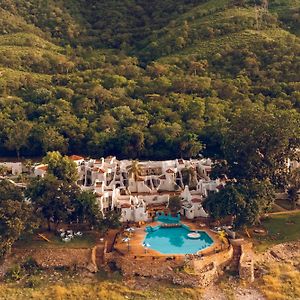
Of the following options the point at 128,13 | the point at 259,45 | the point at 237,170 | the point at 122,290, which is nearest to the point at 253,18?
the point at 259,45

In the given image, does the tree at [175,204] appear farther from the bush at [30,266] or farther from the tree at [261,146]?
the bush at [30,266]

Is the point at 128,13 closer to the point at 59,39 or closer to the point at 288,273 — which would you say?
the point at 59,39

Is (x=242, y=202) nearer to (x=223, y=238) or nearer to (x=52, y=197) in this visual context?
(x=223, y=238)

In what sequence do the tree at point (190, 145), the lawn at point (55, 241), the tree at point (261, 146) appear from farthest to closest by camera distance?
the tree at point (190, 145) → the tree at point (261, 146) → the lawn at point (55, 241)

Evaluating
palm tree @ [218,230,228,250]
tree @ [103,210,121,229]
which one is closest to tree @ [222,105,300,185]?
palm tree @ [218,230,228,250]

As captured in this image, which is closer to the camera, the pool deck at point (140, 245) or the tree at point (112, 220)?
the pool deck at point (140, 245)

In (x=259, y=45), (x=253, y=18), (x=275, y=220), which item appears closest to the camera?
(x=275, y=220)

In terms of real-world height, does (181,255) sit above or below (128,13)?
below

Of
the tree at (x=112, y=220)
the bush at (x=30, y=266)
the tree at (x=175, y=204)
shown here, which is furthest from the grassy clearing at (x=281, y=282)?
the bush at (x=30, y=266)
